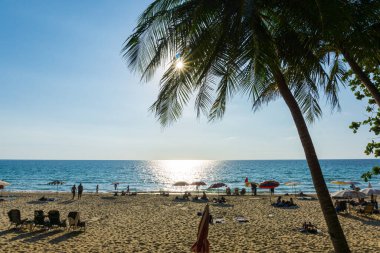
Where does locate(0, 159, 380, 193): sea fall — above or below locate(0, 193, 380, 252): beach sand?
below

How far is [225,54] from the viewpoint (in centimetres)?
549

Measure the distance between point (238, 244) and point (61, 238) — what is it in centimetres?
727

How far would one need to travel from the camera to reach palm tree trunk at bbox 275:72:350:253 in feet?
17.3

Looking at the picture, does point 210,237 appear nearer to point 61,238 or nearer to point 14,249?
point 61,238

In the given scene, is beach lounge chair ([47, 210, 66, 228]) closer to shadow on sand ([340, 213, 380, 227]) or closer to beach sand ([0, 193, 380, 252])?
beach sand ([0, 193, 380, 252])

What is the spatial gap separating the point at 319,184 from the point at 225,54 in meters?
3.03

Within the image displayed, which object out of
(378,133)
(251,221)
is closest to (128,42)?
(378,133)

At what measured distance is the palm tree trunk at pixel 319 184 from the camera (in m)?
5.29

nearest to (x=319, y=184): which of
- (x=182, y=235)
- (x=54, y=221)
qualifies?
(x=182, y=235)

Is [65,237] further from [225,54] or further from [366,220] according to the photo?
[366,220]

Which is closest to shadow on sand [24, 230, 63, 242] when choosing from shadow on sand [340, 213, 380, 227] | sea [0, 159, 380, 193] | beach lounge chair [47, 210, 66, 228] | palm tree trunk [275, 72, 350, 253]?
beach lounge chair [47, 210, 66, 228]

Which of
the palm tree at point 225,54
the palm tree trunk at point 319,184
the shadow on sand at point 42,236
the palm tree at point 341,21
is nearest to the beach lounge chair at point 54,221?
the shadow on sand at point 42,236

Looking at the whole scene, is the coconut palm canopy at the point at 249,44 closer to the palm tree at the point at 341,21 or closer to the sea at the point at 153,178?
the palm tree at the point at 341,21

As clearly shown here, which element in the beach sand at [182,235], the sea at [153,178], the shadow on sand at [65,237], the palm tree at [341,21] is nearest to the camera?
the palm tree at [341,21]
